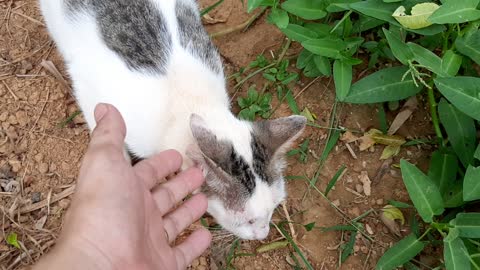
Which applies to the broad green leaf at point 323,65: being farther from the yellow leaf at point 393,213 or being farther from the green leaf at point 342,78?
the yellow leaf at point 393,213

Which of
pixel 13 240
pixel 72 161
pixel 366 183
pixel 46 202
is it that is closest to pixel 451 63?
pixel 366 183

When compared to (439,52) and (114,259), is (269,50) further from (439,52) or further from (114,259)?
(114,259)

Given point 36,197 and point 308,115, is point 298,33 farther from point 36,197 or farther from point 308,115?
point 36,197

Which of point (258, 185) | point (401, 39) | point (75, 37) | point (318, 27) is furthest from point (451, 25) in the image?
point (75, 37)

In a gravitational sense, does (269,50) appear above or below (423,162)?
above

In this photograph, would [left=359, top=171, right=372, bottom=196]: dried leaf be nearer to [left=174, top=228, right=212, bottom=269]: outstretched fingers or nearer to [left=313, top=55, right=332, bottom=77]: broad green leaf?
[left=313, top=55, right=332, bottom=77]: broad green leaf

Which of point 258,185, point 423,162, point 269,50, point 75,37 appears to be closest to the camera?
point 258,185

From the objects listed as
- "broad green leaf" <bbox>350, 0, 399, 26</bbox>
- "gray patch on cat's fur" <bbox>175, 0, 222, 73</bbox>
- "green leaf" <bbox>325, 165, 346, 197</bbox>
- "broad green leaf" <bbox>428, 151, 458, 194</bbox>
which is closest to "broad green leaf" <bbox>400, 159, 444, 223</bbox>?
"broad green leaf" <bbox>428, 151, 458, 194</bbox>
